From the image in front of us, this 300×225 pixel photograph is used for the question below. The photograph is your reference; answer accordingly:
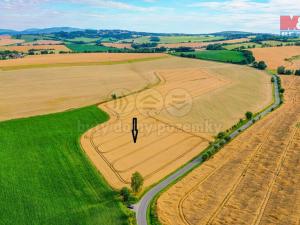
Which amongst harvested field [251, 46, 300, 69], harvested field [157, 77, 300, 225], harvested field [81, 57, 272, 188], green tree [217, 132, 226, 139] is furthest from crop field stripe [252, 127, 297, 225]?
harvested field [251, 46, 300, 69]

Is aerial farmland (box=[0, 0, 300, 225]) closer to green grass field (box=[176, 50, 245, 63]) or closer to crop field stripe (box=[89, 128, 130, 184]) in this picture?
crop field stripe (box=[89, 128, 130, 184])

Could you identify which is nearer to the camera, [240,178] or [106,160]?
[240,178]

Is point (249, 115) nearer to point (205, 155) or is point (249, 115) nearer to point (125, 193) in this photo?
point (205, 155)

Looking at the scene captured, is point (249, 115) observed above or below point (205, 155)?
above

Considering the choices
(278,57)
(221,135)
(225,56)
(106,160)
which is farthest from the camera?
(225,56)

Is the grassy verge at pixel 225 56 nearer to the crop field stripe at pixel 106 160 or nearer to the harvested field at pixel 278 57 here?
the harvested field at pixel 278 57

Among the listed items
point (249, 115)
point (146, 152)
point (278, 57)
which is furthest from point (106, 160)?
point (278, 57)

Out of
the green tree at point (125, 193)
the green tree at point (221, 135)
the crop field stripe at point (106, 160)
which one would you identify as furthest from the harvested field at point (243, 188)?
the crop field stripe at point (106, 160)

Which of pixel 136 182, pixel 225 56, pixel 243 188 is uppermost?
pixel 225 56
